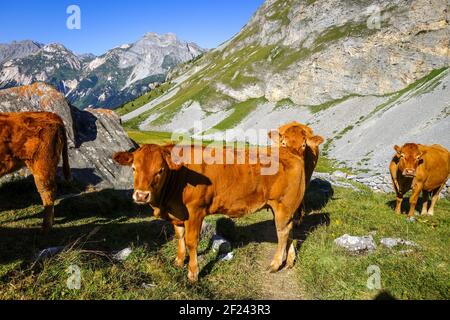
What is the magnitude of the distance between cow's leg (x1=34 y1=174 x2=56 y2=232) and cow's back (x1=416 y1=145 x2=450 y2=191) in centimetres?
1373

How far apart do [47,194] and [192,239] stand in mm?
5645

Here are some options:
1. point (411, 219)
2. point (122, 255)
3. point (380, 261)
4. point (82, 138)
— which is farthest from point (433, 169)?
point (82, 138)

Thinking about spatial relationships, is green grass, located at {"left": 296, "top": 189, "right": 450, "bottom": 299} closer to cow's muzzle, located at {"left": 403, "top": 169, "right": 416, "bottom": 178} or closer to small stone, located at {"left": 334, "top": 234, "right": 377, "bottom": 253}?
small stone, located at {"left": 334, "top": 234, "right": 377, "bottom": 253}

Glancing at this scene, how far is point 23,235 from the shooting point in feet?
33.4

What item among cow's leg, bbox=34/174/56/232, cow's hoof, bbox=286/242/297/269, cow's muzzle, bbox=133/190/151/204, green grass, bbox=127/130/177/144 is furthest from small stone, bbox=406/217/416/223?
green grass, bbox=127/130/177/144

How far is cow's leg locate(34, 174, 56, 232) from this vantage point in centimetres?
1073

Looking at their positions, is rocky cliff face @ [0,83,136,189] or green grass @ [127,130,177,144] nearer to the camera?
rocky cliff face @ [0,83,136,189]

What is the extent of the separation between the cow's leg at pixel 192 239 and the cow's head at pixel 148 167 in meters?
1.25

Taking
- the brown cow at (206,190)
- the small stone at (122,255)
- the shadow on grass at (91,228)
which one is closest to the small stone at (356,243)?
the brown cow at (206,190)

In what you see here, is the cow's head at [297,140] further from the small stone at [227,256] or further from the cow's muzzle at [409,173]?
the cow's muzzle at [409,173]

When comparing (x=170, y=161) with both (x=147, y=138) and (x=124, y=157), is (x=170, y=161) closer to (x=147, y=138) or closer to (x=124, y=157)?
(x=124, y=157)

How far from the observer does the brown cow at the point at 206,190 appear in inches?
277

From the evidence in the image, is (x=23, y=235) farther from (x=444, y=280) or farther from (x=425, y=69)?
(x=425, y=69)
